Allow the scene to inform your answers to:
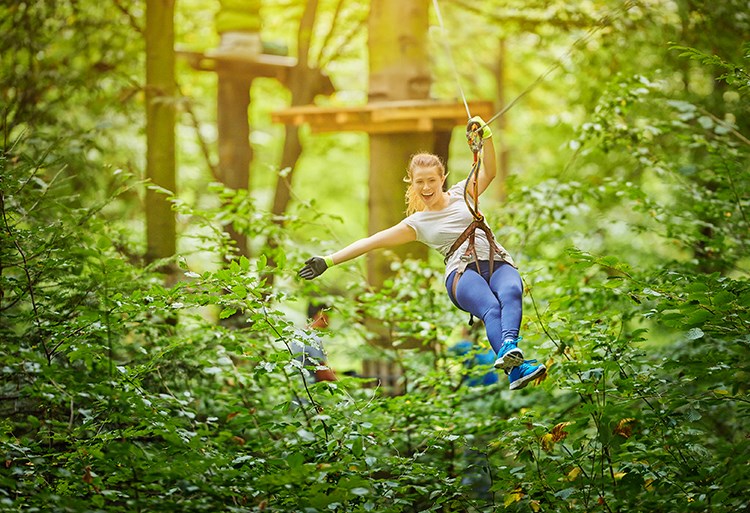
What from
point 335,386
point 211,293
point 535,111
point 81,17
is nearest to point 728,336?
point 335,386

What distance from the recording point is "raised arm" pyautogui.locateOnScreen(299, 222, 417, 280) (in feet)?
14.6

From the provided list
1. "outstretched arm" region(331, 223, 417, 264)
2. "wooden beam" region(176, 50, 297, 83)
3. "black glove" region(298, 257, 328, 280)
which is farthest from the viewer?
"wooden beam" region(176, 50, 297, 83)

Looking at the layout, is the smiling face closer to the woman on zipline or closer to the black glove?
the woman on zipline

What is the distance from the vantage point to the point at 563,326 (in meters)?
4.95

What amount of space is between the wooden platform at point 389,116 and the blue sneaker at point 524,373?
3.43m

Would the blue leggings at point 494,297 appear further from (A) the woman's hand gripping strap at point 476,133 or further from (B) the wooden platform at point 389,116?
(B) the wooden platform at point 389,116

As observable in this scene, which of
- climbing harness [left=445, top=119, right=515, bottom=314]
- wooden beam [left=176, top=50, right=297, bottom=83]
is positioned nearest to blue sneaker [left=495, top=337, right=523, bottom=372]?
climbing harness [left=445, top=119, right=515, bottom=314]

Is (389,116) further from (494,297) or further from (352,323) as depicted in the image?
(494,297)

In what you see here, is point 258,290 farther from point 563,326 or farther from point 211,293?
point 563,326

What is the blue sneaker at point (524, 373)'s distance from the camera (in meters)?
4.01

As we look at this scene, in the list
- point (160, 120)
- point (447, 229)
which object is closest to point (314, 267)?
point (447, 229)

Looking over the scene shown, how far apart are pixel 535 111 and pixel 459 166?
2.27 meters

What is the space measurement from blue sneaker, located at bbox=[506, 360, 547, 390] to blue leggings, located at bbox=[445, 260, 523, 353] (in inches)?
6.0

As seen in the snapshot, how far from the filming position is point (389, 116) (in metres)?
7.67
